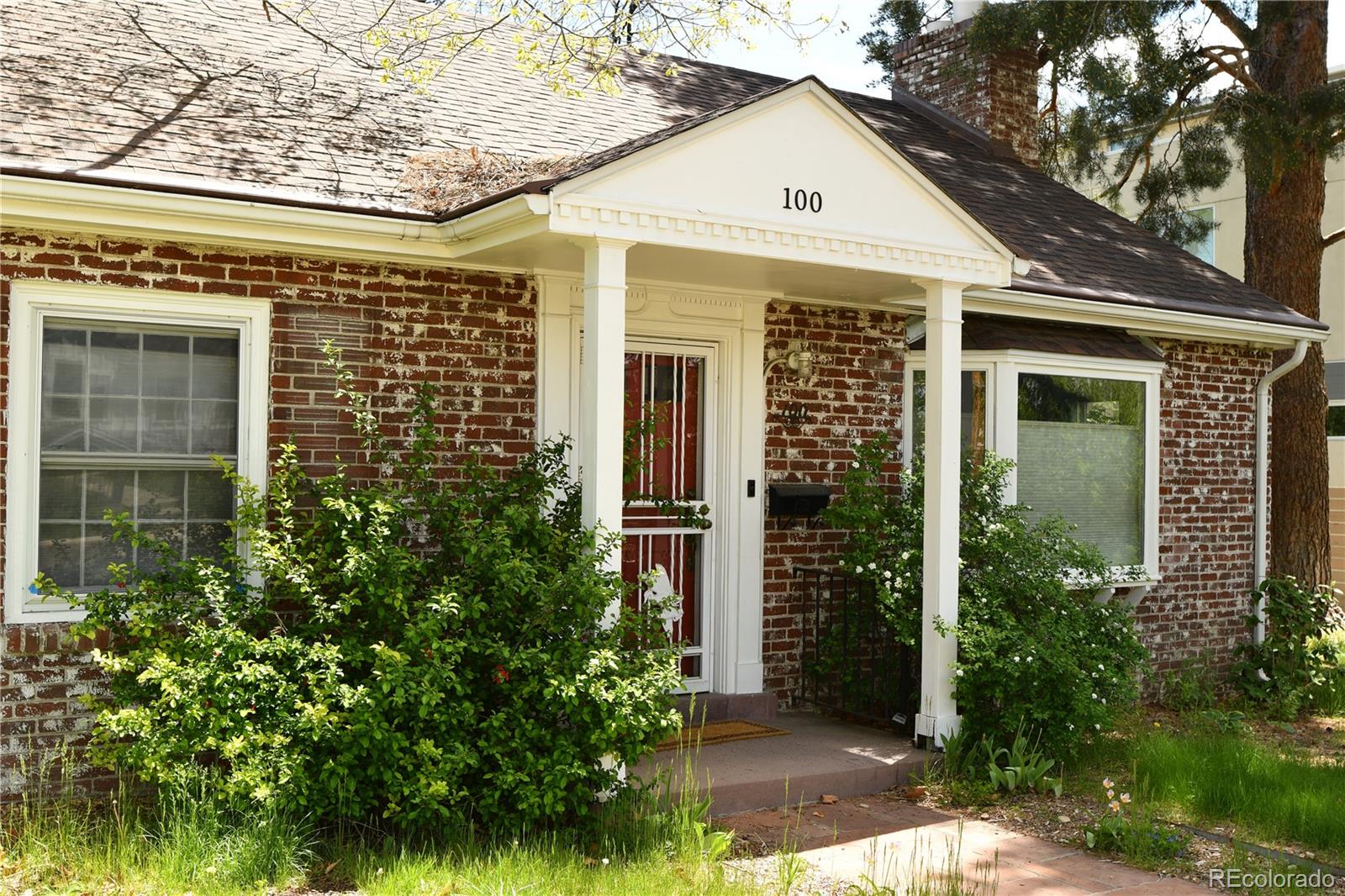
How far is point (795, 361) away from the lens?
784cm

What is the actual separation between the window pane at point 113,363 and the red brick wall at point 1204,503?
7.16 m

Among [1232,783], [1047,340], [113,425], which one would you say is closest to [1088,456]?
[1047,340]

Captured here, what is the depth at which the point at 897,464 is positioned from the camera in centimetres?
841

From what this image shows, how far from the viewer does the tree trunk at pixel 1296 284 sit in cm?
1102

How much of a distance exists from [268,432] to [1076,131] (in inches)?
327

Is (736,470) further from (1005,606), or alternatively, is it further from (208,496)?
(208,496)

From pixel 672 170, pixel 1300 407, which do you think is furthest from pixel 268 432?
pixel 1300 407

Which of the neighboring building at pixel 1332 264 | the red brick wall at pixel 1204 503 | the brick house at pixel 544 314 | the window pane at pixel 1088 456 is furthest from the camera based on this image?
the neighboring building at pixel 1332 264

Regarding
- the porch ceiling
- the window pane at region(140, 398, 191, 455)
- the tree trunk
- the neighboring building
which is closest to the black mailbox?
the porch ceiling

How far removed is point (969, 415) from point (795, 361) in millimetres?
1437

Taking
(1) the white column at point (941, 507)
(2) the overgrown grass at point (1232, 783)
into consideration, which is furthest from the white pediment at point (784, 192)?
(2) the overgrown grass at point (1232, 783)

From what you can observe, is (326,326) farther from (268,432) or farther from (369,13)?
(369,13)

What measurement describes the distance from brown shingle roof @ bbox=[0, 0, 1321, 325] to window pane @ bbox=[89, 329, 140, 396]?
0.81m

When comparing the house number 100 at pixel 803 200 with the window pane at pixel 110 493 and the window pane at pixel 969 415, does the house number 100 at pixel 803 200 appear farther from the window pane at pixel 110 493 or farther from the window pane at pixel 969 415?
the window pane at pixel 110 493
